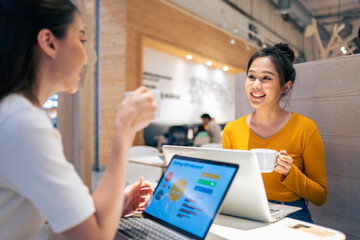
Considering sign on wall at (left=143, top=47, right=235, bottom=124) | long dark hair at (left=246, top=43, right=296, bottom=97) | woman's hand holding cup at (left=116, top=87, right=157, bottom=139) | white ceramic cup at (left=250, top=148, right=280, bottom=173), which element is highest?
sign on wall at (left=143, top=47, right=235, bottom=124)

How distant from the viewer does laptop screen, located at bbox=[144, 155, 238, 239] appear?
898mm

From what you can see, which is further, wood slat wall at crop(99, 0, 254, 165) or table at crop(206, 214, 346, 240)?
wood slat wall at crop(99, 0, 254, 165)

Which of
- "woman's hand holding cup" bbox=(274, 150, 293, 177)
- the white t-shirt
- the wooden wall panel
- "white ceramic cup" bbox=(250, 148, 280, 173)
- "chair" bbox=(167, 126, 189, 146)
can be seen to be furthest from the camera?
"chair" bbox=(167, 126, 189, 146)

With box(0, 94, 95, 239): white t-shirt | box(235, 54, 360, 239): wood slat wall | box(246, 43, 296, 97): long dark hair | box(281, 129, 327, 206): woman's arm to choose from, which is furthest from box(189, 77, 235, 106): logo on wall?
box(0, 94, 95, 239): white t-shirt

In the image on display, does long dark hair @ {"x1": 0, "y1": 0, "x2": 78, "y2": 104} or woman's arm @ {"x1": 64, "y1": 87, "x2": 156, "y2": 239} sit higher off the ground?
long dark hair @ {"x1": 0, "y1": 0, "x2": 78, "y2": 104}

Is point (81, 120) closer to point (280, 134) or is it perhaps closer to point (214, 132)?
point (280, 134)

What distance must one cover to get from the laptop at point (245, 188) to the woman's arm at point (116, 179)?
1.08ft

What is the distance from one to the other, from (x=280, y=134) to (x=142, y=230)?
1.04 meters

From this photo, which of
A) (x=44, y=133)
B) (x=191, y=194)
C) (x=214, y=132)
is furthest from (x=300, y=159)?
(x=214, y=132)

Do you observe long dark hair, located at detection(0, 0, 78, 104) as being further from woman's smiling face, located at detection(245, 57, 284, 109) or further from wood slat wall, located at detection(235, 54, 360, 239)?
wood slat wall, located at detection(235, 54, 360, 239)

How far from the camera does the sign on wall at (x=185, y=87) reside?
24.2 ft

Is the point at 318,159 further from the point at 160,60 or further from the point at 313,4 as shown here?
the point at 313,4

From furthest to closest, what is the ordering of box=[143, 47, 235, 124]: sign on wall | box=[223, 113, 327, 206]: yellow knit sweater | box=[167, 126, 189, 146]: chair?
1. box=[143, 47, 235, 124]: sign on wall
2. box=[167, 126, 189, 146]: chair
3. box=[223, 113, 327, 206]: yellow knit sweater

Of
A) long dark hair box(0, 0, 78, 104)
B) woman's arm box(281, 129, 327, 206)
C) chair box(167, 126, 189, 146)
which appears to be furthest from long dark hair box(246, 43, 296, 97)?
chair box(167, 126, 189, 146)
